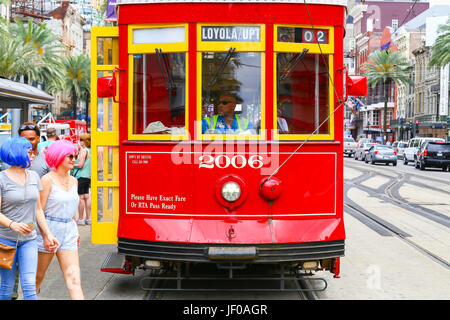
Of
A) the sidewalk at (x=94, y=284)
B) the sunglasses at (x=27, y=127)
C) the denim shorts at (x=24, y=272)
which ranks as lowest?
the sidewalk at (x=94, y=284)

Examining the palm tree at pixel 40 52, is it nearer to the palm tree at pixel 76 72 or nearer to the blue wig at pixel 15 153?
the palm tree at pixel 76 72

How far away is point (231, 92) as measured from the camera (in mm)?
6043

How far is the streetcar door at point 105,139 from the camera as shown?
6.50 metres

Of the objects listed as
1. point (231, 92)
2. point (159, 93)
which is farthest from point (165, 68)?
point (231, 92)

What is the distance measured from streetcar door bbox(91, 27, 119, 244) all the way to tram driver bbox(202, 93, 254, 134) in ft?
3.33

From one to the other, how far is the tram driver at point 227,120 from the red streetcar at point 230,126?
10 millimetres

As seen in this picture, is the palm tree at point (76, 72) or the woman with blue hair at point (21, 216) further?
the palm tree at point (76, 72)

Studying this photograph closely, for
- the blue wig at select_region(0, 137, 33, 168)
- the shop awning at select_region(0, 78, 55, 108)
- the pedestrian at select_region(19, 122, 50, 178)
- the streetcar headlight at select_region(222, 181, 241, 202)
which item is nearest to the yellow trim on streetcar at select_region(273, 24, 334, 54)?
the streetcar headlight at select_region(222, 181, 241, 202)

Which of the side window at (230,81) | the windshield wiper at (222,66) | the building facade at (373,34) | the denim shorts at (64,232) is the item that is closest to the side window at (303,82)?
the side window at (230,81)

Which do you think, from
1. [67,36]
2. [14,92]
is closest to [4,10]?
[67,36]

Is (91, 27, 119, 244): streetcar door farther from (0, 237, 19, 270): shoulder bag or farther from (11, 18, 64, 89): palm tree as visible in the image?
(11, 18, 64, 89): palm tree

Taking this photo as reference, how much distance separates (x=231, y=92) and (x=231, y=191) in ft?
3.04

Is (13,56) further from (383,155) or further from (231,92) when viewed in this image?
(231,92)
